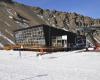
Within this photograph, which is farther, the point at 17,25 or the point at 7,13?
the point at 7,13

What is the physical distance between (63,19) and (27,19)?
139 feet

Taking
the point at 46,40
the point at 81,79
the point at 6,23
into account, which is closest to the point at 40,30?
the point at 46,40

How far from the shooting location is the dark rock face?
154 metres

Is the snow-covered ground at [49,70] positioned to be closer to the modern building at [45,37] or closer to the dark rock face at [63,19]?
the modern building at [45,37]

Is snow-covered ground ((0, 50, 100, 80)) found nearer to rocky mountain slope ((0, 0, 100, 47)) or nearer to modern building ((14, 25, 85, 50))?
modern building ((14, 25, 85, 50))

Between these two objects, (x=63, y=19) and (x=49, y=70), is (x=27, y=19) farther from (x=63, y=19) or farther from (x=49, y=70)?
(x=49, y=70)

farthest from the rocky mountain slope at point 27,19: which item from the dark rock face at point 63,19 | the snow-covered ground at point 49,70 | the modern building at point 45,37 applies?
the snow-covered ground at point 49,70

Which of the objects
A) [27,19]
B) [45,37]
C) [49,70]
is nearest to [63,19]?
[27,19]

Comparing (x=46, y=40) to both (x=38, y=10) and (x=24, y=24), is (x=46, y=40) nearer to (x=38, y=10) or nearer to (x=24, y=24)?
(x=24, y=24)

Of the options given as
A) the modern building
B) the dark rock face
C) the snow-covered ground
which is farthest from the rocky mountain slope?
the snow-covered ground

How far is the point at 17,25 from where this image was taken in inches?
4262

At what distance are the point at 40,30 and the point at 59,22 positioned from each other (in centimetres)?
8408

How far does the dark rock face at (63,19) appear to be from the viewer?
153500 millimetres

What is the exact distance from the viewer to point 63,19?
537 feet
